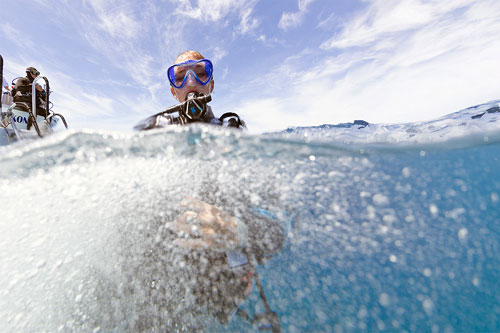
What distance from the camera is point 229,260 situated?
92.4 inches

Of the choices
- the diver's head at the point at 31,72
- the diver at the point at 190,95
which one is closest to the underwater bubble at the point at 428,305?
the diver at the point at 190,95

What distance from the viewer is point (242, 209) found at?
2705 millimetres

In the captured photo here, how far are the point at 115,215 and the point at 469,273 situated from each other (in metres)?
6.24

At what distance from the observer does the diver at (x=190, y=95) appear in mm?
3236

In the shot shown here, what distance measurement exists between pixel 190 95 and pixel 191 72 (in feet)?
3.09

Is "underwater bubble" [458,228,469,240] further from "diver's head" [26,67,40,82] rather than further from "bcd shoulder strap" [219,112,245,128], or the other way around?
"diver's head" [26,67,40,82]

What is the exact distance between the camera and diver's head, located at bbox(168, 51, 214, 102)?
157 inches

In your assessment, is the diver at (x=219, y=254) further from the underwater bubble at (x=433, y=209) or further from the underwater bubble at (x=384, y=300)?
the underwater bubble at (x=433, y=209)

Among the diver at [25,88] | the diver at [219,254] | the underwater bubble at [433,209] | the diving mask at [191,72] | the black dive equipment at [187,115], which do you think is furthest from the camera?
the diver at [25,88]

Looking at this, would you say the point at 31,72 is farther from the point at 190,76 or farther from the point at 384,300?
the point at 384,300

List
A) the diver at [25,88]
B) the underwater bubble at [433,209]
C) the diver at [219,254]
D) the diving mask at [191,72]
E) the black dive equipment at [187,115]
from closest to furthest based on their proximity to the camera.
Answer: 1. the diver at [219,254]
2. the black dive equipment at [187,115]
3. the underwater bubble at [433,209]
4. the diving mask at [191,72]
5. the diver at [25,88]

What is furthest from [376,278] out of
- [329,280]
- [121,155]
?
[121,155]

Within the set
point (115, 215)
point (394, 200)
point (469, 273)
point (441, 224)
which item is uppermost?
point (115, 215)

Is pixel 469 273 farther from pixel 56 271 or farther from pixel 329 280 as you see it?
pixel 56 271
